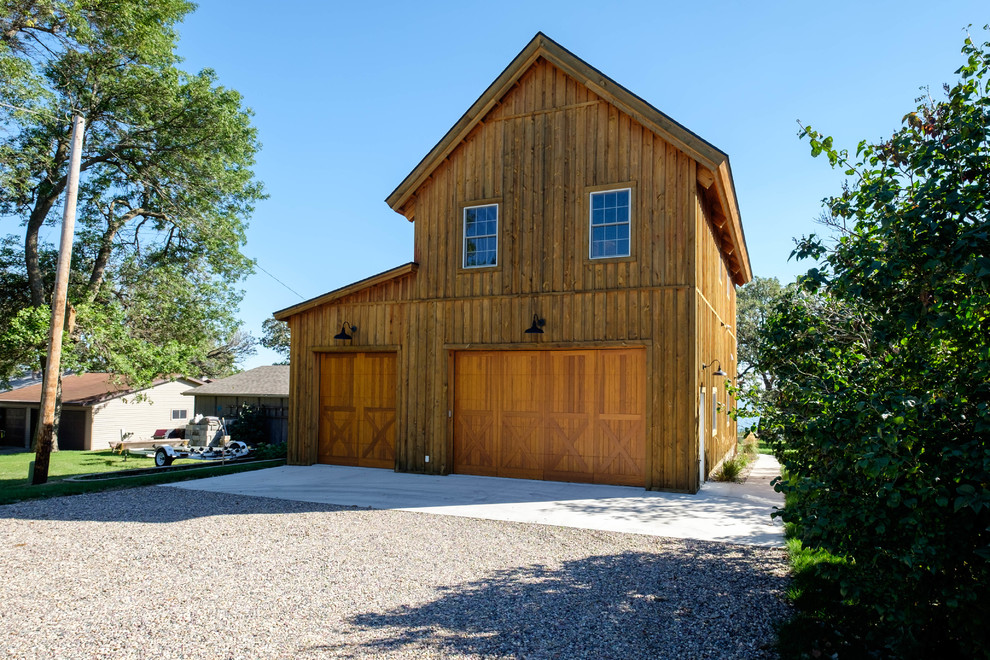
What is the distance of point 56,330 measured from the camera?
11914mm

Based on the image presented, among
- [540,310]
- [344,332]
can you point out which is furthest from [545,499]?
[344,332]

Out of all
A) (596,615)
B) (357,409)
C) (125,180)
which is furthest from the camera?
(125,180)

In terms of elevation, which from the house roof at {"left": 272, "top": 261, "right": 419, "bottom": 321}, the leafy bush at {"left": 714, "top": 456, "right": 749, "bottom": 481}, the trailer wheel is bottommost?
the trailer wheel

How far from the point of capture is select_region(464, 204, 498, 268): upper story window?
11992 millimetres

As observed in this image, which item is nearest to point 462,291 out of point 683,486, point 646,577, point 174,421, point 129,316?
point 683,486

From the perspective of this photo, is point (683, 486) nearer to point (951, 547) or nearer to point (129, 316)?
point (951, 547)

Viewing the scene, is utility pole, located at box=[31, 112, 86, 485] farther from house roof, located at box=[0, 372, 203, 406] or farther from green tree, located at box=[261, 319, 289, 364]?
green tree, located at box=[261, 319, 289, 364]

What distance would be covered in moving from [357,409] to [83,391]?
25475 millimetres

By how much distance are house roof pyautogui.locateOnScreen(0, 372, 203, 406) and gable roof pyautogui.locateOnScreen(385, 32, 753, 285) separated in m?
20.2

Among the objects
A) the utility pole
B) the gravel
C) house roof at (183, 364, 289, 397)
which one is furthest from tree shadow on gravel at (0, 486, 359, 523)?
house roof at (183, 364, 289, 397)

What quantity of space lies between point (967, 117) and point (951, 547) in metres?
2.46

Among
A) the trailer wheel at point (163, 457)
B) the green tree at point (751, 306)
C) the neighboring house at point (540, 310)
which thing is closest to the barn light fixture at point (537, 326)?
the neighboring house at point (540, 310)

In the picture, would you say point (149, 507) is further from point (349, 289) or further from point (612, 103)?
point (612, 103)

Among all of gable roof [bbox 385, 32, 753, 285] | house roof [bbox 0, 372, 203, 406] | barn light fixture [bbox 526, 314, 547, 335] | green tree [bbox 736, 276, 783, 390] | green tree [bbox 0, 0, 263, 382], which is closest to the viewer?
gable roof [bbox 385, 32, 753, 285]
